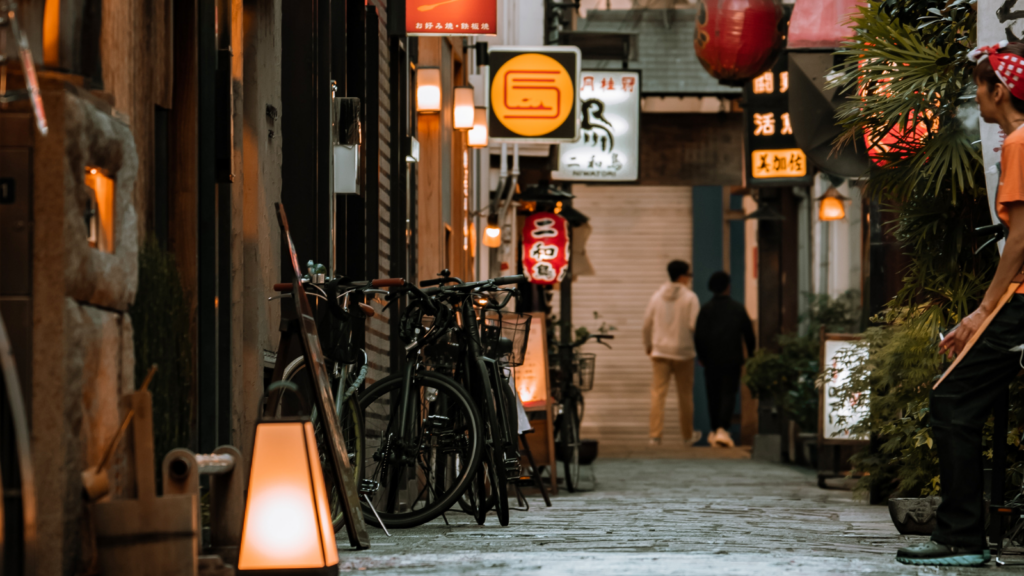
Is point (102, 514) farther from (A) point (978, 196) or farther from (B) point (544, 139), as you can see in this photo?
(B) point (544, 139)

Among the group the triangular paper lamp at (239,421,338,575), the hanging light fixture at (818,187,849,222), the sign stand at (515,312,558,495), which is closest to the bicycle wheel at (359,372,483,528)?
the triangular paper lamp at (239,421,338,575)

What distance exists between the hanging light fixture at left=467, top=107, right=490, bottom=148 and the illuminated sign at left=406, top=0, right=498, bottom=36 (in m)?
4.00

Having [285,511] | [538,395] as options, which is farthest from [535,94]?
[285,511]

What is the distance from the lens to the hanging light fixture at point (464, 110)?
11.5 m

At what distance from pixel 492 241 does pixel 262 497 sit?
11480 mm

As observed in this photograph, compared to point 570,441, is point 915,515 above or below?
above

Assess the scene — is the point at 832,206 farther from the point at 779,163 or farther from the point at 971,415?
the point at 971,415

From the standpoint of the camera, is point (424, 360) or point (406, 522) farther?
point (424, 360)

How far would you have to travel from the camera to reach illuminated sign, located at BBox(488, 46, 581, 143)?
12109 mm

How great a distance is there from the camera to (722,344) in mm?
16703

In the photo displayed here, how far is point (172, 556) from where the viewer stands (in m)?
3.14

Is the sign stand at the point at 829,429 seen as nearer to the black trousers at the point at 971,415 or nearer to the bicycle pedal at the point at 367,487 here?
the bicycle pedal at the point at 367,487

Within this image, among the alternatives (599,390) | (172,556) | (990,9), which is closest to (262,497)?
(172,556)

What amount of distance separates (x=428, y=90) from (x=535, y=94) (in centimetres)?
243
